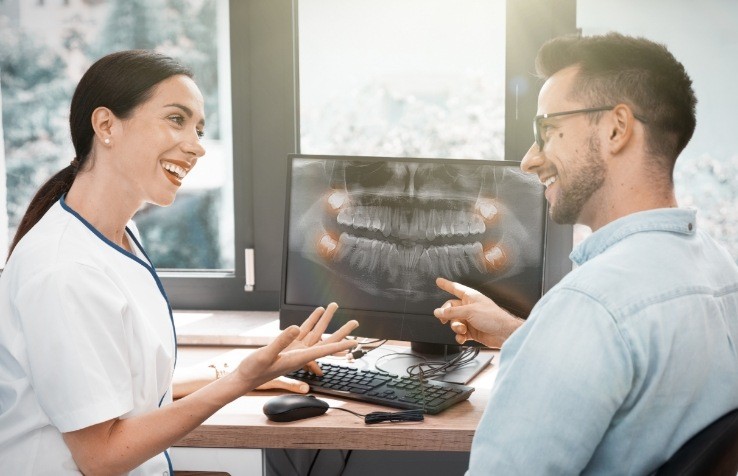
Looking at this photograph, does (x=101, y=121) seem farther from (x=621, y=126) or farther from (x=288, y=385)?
(x=621, y=126)

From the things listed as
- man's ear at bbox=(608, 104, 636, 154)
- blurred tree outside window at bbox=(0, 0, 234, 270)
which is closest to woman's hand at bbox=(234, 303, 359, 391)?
man's ear at bbox=(608, 104, 636, 154)

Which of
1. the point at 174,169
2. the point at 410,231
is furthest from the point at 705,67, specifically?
the point at 174,169

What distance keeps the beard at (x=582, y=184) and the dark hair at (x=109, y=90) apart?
809mm

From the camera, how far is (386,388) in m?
1.60

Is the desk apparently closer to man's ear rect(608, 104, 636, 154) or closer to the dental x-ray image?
the dental x-ray image

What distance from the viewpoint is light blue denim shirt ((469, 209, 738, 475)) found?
870 millimetres

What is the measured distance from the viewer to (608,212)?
1.12 metres

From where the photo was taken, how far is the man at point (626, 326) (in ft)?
2.87

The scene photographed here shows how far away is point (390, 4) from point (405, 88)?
267 mm

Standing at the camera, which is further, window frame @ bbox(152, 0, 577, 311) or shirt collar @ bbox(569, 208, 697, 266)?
window frame @ bbox(152, 0, 577, 311)

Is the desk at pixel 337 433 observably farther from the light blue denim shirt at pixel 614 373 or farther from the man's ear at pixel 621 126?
the man's ear at pixel 621 126

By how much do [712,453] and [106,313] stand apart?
92 cm

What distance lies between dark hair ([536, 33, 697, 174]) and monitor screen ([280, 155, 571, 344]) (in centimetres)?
56

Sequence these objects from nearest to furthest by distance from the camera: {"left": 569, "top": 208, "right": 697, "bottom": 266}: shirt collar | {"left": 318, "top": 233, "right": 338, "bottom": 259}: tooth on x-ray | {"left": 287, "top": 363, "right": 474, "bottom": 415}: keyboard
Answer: {"left": 569, "top": 208, "right": 697, "bottom": 266}: shirt collar
{"left": 287, "top": 363, "right": 474, "bottom": 415}: keyboard
{"left": 318, "top": 233, "right": 338, "bottom": 259}: tooth on x-ray
